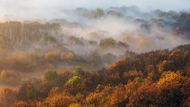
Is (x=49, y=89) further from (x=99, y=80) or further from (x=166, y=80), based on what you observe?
(x=166, y=80)

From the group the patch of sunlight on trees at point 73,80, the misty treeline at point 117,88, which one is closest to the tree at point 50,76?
the misty treeline at point 117,88

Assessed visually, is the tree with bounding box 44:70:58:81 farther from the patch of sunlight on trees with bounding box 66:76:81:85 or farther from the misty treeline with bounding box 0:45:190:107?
the patch of sunlight on trees with bounding box 66:76:81:85

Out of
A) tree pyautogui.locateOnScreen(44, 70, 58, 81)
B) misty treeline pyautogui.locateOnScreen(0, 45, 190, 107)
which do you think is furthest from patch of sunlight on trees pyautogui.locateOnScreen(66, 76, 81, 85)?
tree pyautogui.locateOnScreen(44, 70, 58, 81)

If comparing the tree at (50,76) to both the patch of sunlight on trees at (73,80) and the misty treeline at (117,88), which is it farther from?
the patch of sunlight on trees at (73,80)

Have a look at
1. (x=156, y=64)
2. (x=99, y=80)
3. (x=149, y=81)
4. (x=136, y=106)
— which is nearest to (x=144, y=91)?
(x=136, y=106)

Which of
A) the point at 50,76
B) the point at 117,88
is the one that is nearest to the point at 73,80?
the point at 50,76

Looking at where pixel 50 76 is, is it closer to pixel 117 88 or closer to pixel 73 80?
pixel 73 80

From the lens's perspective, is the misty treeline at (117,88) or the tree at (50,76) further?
the tree at (50,76)

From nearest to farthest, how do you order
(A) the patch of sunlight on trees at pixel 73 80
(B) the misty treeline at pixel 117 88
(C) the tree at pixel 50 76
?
(B) the misty treeline at pixel 117 88 → (A) the patch of sunlight on trees at pixel 73 80 → (C) the tree at pixel 50 76
